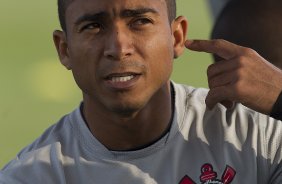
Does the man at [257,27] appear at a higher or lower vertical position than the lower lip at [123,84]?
lower

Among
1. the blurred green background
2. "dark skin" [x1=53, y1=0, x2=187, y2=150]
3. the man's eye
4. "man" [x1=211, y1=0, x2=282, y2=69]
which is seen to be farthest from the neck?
the blurred green background

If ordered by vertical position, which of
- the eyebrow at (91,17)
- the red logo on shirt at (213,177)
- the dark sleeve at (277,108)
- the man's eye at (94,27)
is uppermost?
the eyebrow at (91,17)

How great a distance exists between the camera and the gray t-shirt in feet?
5.73

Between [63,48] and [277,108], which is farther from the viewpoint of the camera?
[63,48]

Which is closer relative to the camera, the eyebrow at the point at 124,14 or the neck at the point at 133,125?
the eyebrow at the point at 124,14

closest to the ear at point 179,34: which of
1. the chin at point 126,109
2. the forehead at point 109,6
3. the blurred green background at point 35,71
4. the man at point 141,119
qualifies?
the man at point 141,119

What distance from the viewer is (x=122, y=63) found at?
1605 mm

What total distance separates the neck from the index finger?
16cm

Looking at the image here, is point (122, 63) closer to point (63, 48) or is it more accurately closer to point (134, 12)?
point (134, 12)

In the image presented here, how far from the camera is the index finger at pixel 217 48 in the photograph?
1685 millimetres

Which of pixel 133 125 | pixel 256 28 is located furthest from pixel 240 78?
pixel 256 28

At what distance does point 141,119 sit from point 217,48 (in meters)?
0.26

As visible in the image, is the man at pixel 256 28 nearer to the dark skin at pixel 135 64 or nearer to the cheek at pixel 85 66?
the dark skin at pixel 135 64

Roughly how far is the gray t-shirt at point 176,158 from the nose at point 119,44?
0.28m
